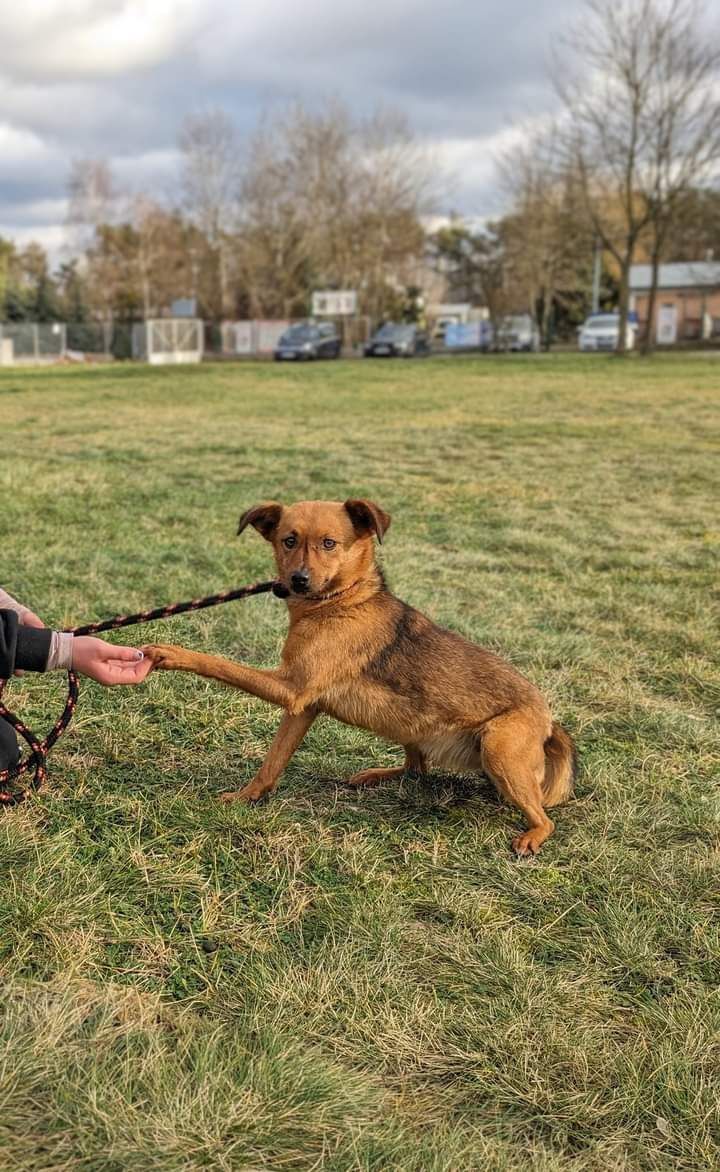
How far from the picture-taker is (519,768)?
2.88 meters

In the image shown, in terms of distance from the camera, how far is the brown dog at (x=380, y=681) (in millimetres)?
2896

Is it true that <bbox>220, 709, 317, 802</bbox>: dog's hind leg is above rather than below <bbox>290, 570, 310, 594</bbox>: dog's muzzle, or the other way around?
below

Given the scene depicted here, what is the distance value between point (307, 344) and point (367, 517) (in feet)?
120

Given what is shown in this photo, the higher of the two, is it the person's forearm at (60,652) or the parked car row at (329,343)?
the parked car row at (329,343)

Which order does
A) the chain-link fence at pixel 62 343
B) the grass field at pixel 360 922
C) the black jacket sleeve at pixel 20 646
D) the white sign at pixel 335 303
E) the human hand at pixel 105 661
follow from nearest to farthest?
1. the grass field at pixel 360 922
2. the black jacket sleeve at pixel 20 646
3. the human hand at pixel 105 661
4. the chain-link fence at pixel 62 343
5. the white sign at pixel 335 303

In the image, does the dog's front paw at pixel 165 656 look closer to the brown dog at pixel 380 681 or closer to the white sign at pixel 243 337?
the brown dog at pixel 380 681

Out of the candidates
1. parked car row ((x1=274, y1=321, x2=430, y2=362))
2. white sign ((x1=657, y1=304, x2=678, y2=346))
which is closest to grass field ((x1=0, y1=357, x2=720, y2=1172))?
parked car row ((x1=274, y1=321, x2=430, y2=362))

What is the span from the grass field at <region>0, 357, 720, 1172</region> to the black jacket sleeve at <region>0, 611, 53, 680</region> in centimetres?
53

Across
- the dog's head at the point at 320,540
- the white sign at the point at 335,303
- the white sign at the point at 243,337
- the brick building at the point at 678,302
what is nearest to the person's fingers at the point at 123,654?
the dog's head at the point at 320,540

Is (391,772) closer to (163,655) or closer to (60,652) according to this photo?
(163,655)

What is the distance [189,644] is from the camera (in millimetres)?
4504

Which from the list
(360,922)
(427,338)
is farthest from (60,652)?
(427,338)

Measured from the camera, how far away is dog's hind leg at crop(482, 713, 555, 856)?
113 inches

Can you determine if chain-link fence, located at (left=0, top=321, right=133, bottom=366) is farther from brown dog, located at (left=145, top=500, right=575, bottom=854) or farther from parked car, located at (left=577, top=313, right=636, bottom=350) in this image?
brown dog, located at (left=145, top=500, right=575, bottom=854)
